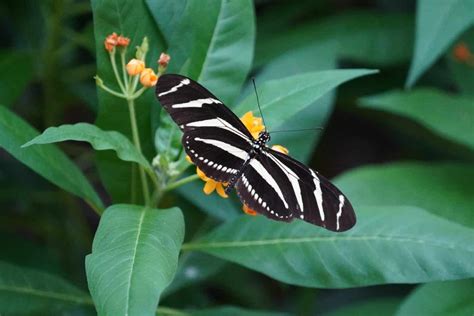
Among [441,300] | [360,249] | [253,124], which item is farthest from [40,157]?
[441,300]

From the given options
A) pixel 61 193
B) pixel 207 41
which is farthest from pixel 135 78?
pixel 61 193

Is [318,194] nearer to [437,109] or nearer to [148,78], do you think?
[148,78]

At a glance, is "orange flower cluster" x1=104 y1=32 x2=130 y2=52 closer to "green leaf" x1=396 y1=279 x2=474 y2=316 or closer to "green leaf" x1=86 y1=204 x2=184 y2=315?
"green leaf" x1=86 y1=204 x2=184 y2=315

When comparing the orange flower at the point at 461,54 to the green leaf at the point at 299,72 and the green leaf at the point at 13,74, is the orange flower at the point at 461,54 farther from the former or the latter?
the green leaf at the point at 13,74

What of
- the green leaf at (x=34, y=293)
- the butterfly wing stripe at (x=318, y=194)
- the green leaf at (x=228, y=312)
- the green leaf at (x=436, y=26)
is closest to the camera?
the butterfly wing stripe at (x=318, y=194)

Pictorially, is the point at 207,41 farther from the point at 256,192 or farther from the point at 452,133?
the point at 452,133

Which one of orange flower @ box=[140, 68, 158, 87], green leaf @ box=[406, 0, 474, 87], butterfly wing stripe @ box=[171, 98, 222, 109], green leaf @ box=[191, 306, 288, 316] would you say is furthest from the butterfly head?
green leaf @ box=[406, 0, 474, 87]

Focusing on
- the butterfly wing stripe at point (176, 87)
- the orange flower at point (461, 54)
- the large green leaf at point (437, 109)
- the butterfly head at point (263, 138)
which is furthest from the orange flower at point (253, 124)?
the orange flower at point (461, 54)

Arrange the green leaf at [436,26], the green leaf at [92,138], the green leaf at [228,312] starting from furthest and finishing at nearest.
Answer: the green leaf at [436,26] < the green leaf at [228,312] < the green leaf at [92,138]
